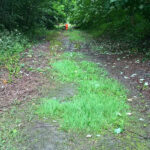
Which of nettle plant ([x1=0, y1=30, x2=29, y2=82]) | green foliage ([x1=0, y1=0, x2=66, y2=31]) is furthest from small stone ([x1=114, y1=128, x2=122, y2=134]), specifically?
green foliage ([x1=0, y1=0, x2=66, y2=31])

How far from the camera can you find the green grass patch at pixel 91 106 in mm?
2857

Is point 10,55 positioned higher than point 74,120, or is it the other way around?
point 10,55

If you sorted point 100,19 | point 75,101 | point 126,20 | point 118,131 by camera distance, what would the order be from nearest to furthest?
point 118,131, point 75,101, point 126,20, point 100,19

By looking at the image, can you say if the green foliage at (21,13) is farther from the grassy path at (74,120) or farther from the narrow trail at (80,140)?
the narrow trail at (80,140)

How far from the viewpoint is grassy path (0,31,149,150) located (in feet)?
8.13

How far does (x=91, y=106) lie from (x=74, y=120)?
49cm

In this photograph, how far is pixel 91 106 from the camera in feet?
10.8

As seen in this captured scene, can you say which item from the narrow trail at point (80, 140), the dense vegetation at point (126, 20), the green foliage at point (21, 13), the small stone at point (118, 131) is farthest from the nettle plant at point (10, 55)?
the dense vegetation at point (126, 20)

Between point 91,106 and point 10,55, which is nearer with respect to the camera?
point 91,106

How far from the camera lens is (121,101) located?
3.57m

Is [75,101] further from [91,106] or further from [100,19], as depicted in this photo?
[100,19]

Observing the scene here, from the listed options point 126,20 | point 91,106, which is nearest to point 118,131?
point 91,106

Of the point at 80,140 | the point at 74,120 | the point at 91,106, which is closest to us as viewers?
the point at 80,140

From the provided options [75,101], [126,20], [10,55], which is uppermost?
[126,20]
